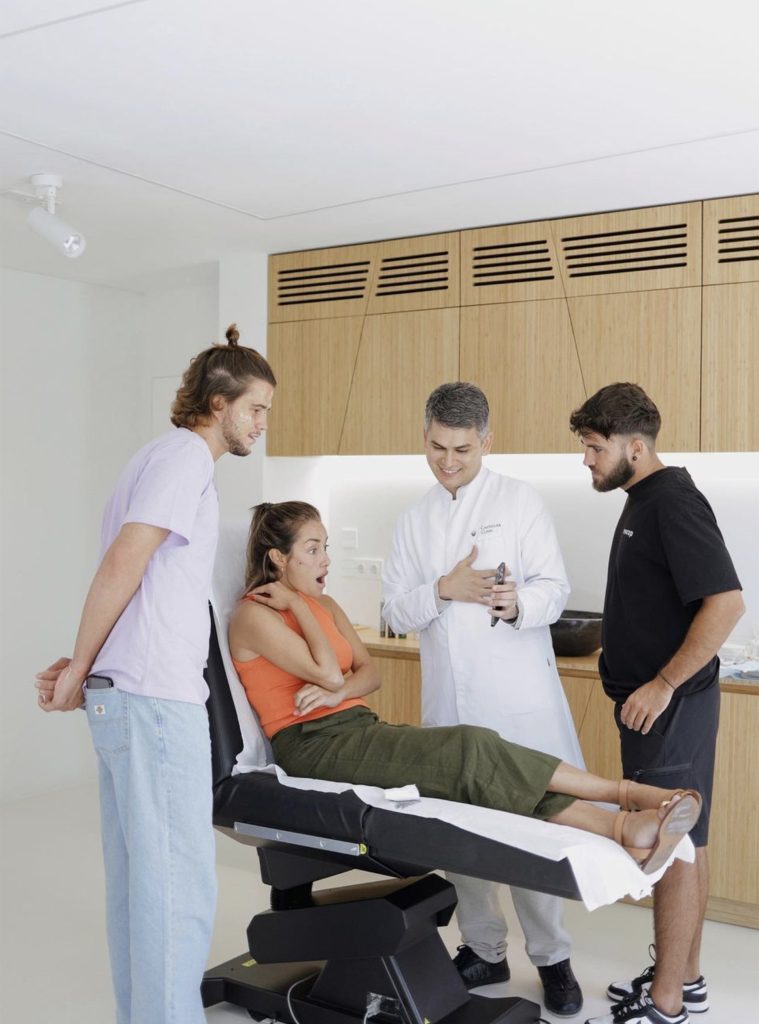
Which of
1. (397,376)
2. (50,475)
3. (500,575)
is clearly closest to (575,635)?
(500,575)

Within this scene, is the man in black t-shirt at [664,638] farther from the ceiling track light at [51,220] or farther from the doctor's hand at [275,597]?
the ceiling track light at [51,220]

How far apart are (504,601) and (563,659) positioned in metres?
1.17

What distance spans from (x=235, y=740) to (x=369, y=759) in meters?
0.36

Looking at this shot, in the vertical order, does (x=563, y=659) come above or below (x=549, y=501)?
below

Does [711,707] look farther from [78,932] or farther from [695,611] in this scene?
[78,932]

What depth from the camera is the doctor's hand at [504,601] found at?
2.78 m

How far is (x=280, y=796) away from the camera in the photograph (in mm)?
2494

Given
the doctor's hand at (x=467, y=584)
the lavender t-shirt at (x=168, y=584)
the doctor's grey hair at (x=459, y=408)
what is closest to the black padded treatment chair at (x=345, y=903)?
the lavender t-shirt at (x=168, y=584)

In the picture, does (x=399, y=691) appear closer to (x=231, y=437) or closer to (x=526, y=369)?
(x=526, y=369)

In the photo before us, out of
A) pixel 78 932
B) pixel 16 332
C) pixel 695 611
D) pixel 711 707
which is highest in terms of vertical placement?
pixel 16 332

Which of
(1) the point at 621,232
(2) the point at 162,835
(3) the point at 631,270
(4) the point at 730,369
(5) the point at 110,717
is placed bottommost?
(2) the point at 162,835

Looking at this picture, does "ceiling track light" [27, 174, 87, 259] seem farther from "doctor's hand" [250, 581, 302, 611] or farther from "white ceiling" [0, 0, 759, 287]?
"doctor's hand" [250, 581, 302, 611]

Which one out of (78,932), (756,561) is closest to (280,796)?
(78,932)

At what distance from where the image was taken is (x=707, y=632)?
260 centimetres
